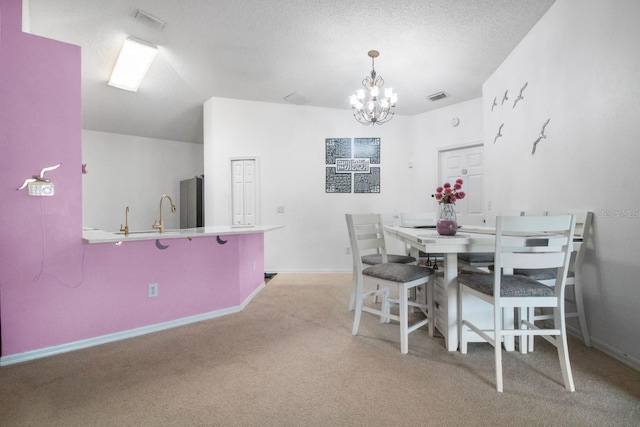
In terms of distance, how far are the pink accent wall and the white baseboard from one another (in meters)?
0.04

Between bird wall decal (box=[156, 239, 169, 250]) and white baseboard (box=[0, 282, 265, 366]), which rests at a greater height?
bird wall decal (box=[156, 239, 169, 250])

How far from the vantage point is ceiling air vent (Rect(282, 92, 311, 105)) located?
14.8ft

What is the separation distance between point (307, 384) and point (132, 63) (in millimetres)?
4189

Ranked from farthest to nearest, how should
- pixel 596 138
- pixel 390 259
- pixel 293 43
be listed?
1. pixel 293 43
2. pixel 390 259
3. pixel 596 138

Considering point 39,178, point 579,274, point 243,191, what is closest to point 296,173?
point 243,191

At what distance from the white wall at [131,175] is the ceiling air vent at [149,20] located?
143 inches

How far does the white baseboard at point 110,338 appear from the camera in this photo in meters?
2.00

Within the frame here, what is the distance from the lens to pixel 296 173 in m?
4.88

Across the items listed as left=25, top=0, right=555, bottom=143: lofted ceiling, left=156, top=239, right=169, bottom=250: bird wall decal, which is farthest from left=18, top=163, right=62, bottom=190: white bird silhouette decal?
left=25, top=0, right=555, bottom=143: lofted ceiling

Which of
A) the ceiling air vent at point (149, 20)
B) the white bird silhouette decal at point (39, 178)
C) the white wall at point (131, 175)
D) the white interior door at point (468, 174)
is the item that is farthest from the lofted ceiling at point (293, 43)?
the white bird silhouette decal at point (39, 178)

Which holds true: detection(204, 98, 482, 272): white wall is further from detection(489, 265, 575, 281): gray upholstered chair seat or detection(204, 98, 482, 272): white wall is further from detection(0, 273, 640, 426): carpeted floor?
detection(489, 265, 575, 281): gray upholstered chair seat

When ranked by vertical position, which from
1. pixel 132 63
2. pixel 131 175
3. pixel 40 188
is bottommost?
pixel 40 188

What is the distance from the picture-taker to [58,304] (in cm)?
213

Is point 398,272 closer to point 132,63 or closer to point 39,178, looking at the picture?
point 39,178
